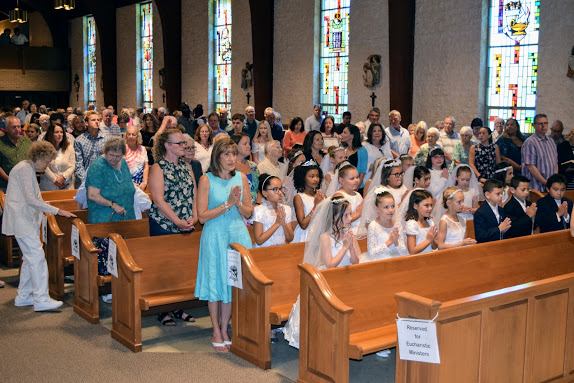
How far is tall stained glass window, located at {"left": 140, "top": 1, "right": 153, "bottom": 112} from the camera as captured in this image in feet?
76.0

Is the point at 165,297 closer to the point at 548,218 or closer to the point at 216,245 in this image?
the point at 216,245

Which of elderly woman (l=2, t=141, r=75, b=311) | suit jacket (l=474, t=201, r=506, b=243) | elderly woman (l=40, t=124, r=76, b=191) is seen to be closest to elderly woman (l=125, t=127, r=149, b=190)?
elderly woman (l=40, t=124, r=76, b=191)

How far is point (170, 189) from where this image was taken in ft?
19.5

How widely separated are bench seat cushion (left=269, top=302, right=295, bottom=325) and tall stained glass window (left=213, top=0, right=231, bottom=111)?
15.1 metres

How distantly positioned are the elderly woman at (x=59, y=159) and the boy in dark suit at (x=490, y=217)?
515 cm

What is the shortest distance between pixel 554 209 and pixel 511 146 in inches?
121

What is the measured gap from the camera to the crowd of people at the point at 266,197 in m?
5.52

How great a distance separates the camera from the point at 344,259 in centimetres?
543

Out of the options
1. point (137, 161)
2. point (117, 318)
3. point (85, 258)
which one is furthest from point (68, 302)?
point (137, 161)

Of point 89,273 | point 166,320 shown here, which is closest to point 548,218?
point 166,320

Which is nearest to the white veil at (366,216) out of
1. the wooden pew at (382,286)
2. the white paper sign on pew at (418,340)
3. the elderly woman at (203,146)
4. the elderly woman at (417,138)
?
the wooden pew at (382,286)

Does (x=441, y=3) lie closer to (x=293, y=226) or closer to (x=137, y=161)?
(x=137, y=161)

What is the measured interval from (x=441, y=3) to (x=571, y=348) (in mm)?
9656

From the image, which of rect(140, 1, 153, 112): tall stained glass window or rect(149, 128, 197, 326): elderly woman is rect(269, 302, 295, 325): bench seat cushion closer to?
rect(149, 128, 197, 326): elderly woman
